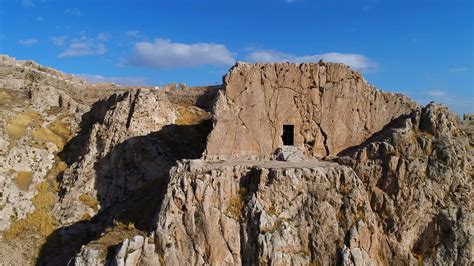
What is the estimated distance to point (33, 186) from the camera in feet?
123

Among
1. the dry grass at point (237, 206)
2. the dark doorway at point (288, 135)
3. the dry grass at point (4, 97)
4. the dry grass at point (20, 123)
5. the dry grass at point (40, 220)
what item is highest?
the dry grass at point (4, 97)

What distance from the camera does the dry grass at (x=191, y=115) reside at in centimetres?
4372

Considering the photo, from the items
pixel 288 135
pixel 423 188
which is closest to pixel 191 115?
pixel 288 135

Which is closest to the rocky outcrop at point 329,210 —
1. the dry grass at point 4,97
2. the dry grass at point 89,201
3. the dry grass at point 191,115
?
the dry grass at point 89,201

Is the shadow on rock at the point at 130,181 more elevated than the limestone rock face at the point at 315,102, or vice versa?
the limestone rock face at the point at 315,102

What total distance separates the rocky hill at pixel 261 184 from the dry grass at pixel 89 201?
83mm

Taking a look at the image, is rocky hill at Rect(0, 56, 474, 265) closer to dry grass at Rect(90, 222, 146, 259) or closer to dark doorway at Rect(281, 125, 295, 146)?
dry grass at Rect(90, 222, 146, 259)

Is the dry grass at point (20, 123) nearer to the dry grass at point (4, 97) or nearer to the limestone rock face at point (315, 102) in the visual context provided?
the dry grass at point (4, 97)

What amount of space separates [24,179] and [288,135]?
2232 cm

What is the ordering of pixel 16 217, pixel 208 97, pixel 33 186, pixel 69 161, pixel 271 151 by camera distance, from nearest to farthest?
1. pixel 271 151
2. pixel 16 217
3. pixel 33 186
4. pixel 69 161
5. pixel 208 97

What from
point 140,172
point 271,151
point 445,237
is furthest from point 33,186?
point 445,237

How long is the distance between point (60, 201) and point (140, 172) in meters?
6.82

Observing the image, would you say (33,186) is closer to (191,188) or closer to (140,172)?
(140,172)

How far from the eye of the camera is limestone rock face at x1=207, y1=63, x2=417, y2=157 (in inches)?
1177
